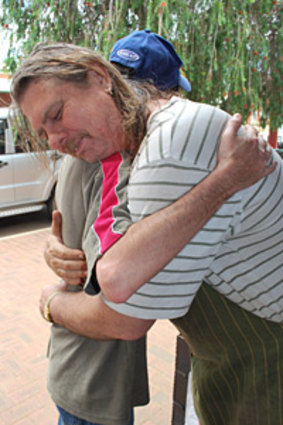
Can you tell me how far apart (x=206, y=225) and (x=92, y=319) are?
449 millimetres

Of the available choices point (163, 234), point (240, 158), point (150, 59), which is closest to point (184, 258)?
point (163, 234)

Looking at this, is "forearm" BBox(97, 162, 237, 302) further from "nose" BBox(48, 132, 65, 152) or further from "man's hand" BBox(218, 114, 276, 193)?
"nose" BBox(48, 132, 65, 152)

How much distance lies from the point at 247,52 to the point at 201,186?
16.9 feet

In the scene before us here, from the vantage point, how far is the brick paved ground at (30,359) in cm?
265

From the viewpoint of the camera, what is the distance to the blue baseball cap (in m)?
1.46

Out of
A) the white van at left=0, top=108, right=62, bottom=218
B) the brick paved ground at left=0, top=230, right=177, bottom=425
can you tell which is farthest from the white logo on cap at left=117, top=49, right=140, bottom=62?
the white van at left=0, top=108, right=62, bottom=218

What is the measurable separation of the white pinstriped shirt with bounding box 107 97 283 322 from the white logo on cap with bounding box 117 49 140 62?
0.55 meters

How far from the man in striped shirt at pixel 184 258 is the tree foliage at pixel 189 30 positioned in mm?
3372

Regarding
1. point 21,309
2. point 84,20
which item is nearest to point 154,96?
point 21,309

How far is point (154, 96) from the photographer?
1296mm

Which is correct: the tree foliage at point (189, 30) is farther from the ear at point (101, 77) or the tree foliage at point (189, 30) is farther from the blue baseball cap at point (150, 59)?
the ear at point (101, 77)

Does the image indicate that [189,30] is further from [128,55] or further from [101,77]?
[101,77]

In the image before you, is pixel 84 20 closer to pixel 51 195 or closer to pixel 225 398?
pixel 51 195

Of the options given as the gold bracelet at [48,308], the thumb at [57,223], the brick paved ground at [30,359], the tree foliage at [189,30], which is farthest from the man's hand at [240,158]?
the tree foliage at [189,30]
